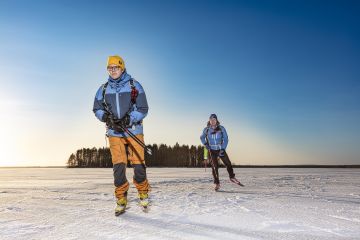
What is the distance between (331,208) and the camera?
5.44m

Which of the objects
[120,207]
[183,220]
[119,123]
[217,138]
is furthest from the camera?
[217,138]

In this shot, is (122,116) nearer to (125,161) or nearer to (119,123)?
(119,123)

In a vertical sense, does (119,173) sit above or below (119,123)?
below

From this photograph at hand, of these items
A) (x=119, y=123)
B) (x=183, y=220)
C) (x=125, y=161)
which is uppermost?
(x=119, y=123)

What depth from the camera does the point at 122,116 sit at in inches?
205

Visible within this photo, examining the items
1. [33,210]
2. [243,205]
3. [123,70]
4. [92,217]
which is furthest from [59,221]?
[243,205]

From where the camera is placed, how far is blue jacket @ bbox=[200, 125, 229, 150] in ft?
31.7

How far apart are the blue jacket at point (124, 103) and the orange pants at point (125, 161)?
0.45ft

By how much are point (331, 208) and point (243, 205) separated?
1.41 m

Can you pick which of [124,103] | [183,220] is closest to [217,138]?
[124,103]

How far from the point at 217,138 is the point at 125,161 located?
473 centimetres

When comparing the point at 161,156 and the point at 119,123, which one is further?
the point at 161,156

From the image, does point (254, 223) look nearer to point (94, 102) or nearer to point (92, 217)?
point (92, 217)

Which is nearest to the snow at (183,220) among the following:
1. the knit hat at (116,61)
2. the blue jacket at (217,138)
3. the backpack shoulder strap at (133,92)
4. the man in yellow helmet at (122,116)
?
the man in yellow helmet at (122,116)
